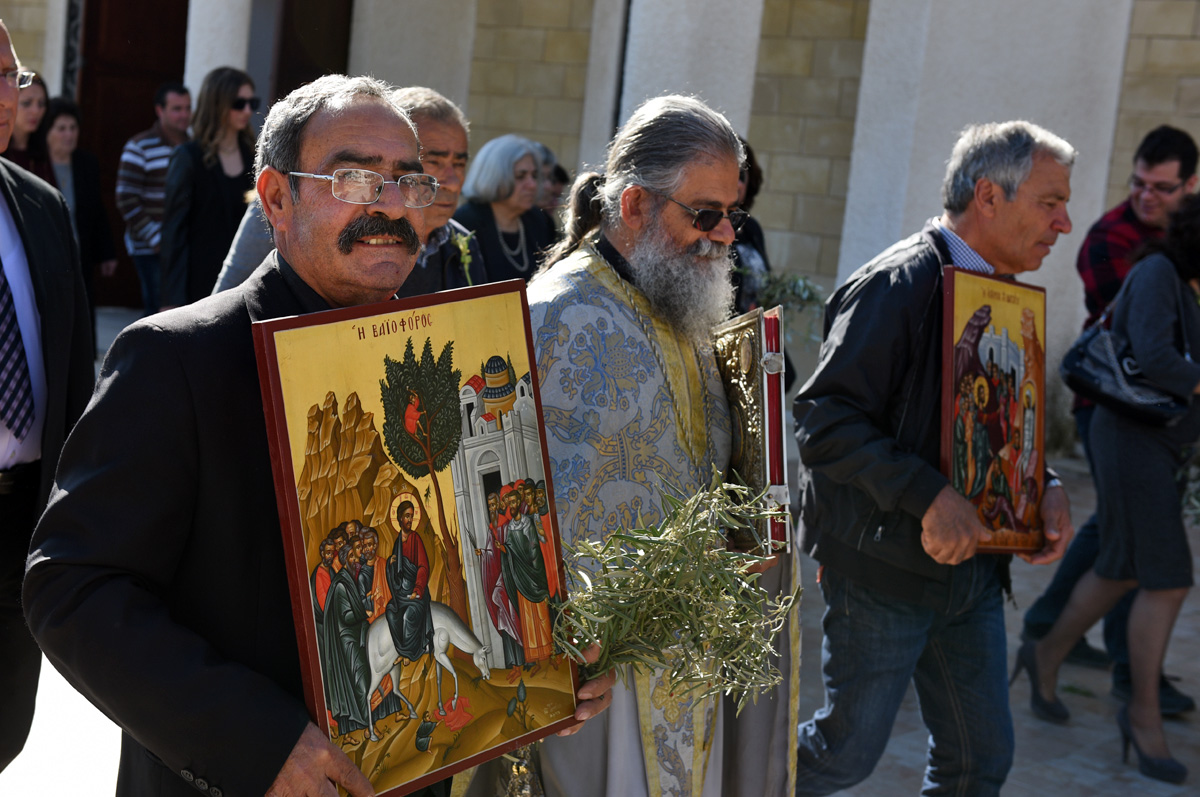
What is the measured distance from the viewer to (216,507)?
1.78 metres

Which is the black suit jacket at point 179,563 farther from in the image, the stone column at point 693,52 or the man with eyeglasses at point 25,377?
the stone column at point 693,52

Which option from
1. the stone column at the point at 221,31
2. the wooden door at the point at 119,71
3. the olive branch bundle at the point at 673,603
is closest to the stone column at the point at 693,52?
the stone column at the point at 221,31

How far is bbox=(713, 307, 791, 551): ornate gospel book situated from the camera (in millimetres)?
2773

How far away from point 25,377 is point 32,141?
4661mm

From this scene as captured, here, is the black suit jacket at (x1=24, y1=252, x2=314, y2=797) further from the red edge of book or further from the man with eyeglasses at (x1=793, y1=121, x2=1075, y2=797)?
the man with eyeglasses at (x1=793, y1=121, x2=1075, y2=797)

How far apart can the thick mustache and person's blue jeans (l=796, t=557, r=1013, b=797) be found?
2.06 m

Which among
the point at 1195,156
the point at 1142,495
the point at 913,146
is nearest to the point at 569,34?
the point at 913,146

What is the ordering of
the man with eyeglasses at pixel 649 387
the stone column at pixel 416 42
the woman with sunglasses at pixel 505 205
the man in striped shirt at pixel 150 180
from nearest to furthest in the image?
the man with eyeglasses at pixel 649 387
the woman with sunglasses at pixel 505 205
the man in striped shirt at pixel 150 180
the stone column at pixel 416 42

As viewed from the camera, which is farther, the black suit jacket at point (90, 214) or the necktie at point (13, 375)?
the black suit jacket at point (90, 214)

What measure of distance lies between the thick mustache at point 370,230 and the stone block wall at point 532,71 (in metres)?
10.1

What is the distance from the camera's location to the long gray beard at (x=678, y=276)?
289 centimetres

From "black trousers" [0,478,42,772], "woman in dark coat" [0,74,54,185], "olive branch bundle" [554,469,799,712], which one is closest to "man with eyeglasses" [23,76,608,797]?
"olive branch bundle" [554,469,799,712]

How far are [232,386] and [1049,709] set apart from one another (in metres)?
4.57

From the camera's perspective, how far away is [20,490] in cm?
294
